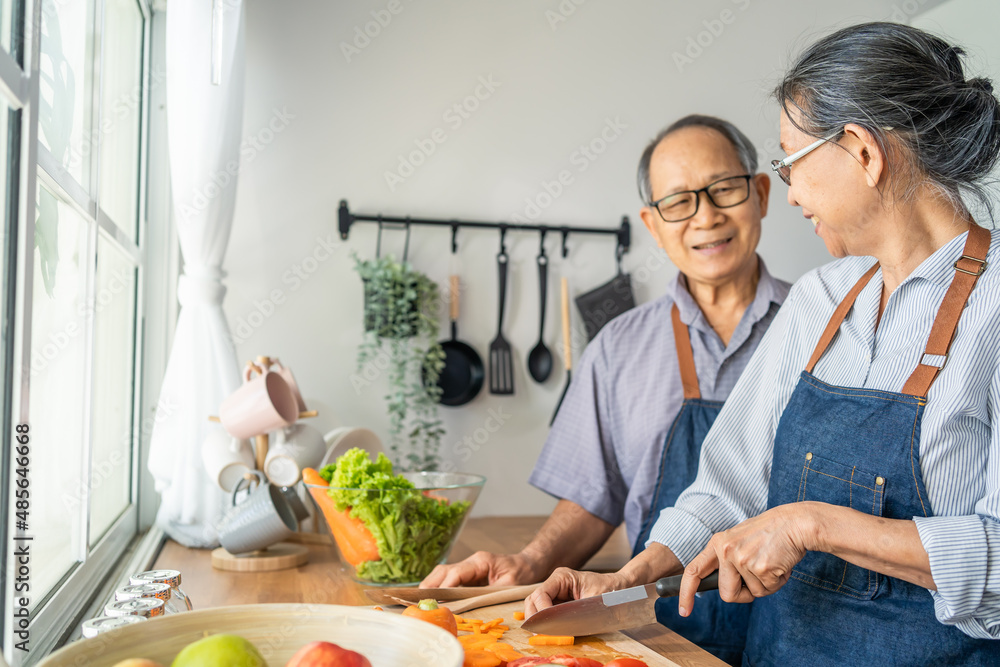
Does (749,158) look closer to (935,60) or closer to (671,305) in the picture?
(671,305)

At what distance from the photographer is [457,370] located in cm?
204

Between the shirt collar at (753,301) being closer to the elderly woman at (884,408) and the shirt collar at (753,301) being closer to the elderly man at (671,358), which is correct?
the elderly man at (671,358)

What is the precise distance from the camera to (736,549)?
776mm

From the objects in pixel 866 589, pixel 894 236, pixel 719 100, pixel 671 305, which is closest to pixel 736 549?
pixel 866 589

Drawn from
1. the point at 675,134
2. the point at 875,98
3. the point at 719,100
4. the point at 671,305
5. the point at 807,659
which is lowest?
the point at 807,659

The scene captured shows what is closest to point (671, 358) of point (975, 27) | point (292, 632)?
point (292, 632)

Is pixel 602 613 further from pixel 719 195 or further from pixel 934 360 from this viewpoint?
pixel 719 195

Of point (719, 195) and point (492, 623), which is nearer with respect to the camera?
point (492, 623)

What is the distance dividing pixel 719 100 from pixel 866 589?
5.89 ft

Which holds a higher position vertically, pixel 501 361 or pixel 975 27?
pixel 975 27

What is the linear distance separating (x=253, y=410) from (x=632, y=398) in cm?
67

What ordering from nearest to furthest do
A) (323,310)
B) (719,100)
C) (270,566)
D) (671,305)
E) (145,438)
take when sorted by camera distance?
1. (270,566)
2. (671,305)
3. (145,438)
4. (323,310)
5. (719,100)

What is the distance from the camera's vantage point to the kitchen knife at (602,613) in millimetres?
780

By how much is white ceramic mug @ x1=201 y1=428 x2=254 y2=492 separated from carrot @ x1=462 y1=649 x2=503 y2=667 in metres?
0.79
